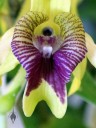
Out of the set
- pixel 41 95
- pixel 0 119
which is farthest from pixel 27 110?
pixel 0 119

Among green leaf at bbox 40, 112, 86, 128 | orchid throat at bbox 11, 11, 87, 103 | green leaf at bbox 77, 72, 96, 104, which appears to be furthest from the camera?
green leaf at bbox 40, 112, 86, 128

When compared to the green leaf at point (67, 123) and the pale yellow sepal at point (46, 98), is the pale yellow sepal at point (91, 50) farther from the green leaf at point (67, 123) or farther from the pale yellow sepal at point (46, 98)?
the green leaf at point (67, 123)

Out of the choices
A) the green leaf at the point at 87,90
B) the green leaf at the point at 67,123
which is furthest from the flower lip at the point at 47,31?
the green leaf at the point at 67,123

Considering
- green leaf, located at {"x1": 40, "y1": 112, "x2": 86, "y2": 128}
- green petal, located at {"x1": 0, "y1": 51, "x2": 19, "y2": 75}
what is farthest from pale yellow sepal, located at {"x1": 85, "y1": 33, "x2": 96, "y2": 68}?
green leaf, located at {"x1": 40, "y1": 112, "x2": 86, "y2": 128}

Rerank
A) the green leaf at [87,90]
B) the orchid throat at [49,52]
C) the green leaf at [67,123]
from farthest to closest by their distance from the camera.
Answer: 1. the green leaf at [67,123]
2. the green leaf at [87,90]
3. the orchid throat at [49,52]

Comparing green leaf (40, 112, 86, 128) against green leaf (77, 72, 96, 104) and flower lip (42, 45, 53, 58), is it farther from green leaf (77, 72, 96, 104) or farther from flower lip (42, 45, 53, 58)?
flower lip (42, 45, 53, 58)

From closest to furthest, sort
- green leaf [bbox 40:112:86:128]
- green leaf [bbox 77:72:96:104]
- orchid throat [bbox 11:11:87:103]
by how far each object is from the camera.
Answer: orchid throat [bbox 11:11:87:103] < green leaf [bbox 77:72:96:104] < green leaf [bbox 40:112:86:128]

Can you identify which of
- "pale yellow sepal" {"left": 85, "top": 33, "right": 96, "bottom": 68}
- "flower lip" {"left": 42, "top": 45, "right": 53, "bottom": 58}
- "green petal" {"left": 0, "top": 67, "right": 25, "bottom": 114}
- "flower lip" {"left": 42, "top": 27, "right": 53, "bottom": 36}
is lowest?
"green petal" {"left": 0, "top": 67, "right": 25, "bottom": 114}

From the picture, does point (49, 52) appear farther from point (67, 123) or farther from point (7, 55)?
point (67, 123)
